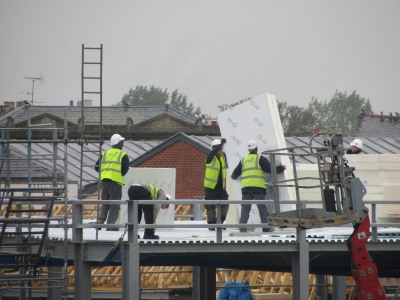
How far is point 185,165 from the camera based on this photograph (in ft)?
175

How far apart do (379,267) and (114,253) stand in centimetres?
673

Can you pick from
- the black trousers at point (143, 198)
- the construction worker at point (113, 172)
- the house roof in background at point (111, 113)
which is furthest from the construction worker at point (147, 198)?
the house roof in background at point (111, 113)

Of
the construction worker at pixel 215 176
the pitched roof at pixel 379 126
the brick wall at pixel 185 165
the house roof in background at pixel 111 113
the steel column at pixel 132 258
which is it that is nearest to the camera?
the steel column at pixel 132 258

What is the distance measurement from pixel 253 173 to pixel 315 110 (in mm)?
122334

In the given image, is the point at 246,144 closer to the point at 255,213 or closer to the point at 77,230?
the point at 255,213

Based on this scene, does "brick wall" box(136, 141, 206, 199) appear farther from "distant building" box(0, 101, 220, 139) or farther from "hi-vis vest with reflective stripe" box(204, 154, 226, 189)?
"hi-vis vest with reflective stripe" box(204, 154, 226, 189)

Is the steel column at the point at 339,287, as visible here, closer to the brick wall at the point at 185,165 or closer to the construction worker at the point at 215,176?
the construction worker at the point at 215,176

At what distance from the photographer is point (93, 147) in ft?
205

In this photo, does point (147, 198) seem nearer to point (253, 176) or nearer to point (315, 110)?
point (253, 176)

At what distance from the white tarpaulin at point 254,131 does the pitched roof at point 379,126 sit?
172ft

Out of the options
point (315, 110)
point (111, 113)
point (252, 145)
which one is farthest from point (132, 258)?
point (315, 110)

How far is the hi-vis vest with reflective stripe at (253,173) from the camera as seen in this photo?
23625mm

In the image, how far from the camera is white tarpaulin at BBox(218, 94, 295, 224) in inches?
979

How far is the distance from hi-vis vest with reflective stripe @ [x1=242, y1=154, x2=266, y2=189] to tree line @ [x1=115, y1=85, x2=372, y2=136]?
80354mm
